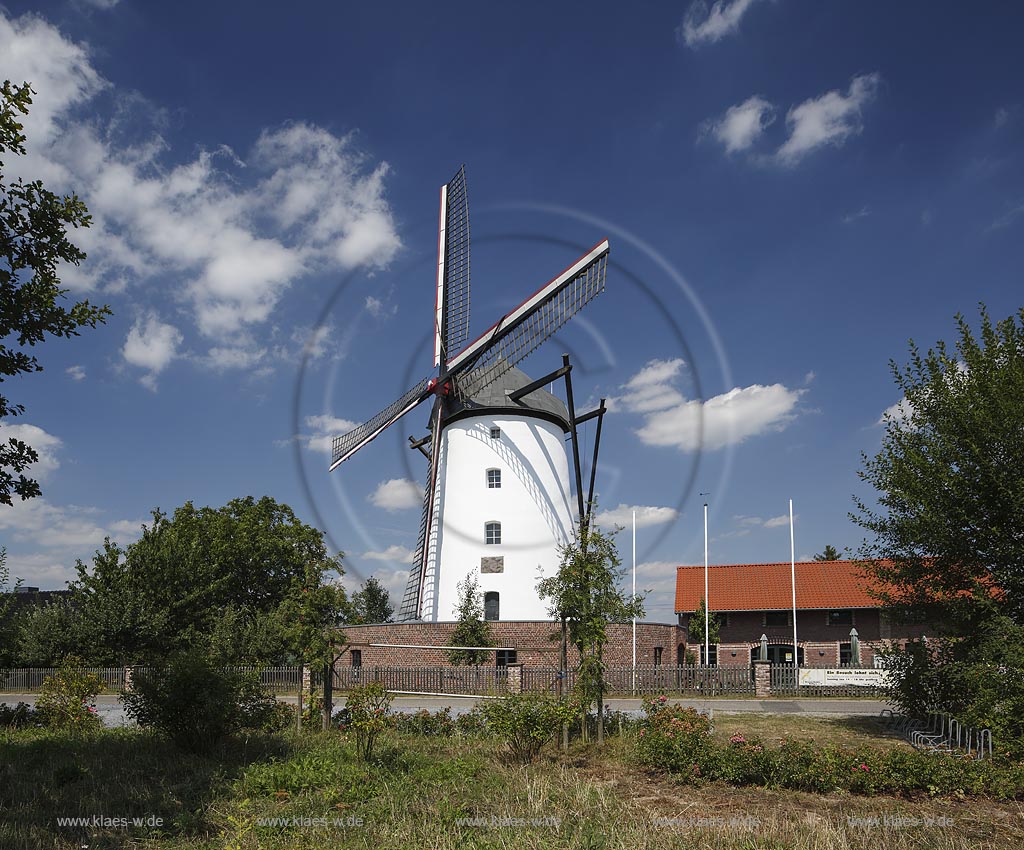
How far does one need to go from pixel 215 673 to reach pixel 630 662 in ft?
72.3

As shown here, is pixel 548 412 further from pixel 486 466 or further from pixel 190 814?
pixel 190 814

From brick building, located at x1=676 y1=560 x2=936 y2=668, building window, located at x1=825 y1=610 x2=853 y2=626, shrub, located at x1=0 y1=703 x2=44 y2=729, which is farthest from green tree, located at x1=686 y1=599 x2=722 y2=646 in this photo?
shrub, located at x1=0 y1=703 x2=44 y2=729

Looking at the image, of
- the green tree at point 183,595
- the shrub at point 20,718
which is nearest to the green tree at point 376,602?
the green tree at point 183,595

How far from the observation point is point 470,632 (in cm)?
3170

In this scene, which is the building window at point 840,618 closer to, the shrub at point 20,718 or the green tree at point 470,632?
the green tree at point 470,632

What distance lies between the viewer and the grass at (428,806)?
8.35m

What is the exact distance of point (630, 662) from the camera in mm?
32719

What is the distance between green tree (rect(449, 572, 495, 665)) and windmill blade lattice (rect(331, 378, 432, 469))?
10.2 metres

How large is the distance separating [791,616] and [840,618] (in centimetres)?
246

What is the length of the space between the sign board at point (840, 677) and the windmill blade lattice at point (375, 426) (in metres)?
20.7

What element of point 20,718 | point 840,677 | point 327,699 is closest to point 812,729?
point 327,699

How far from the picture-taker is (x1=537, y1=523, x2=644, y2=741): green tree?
1591 centimetres

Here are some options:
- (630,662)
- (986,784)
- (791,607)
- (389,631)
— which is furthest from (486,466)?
(986,784)

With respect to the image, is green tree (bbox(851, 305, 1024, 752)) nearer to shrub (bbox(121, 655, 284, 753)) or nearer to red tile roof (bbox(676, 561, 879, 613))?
shrub (bbox(121, 655, 284, 753))
